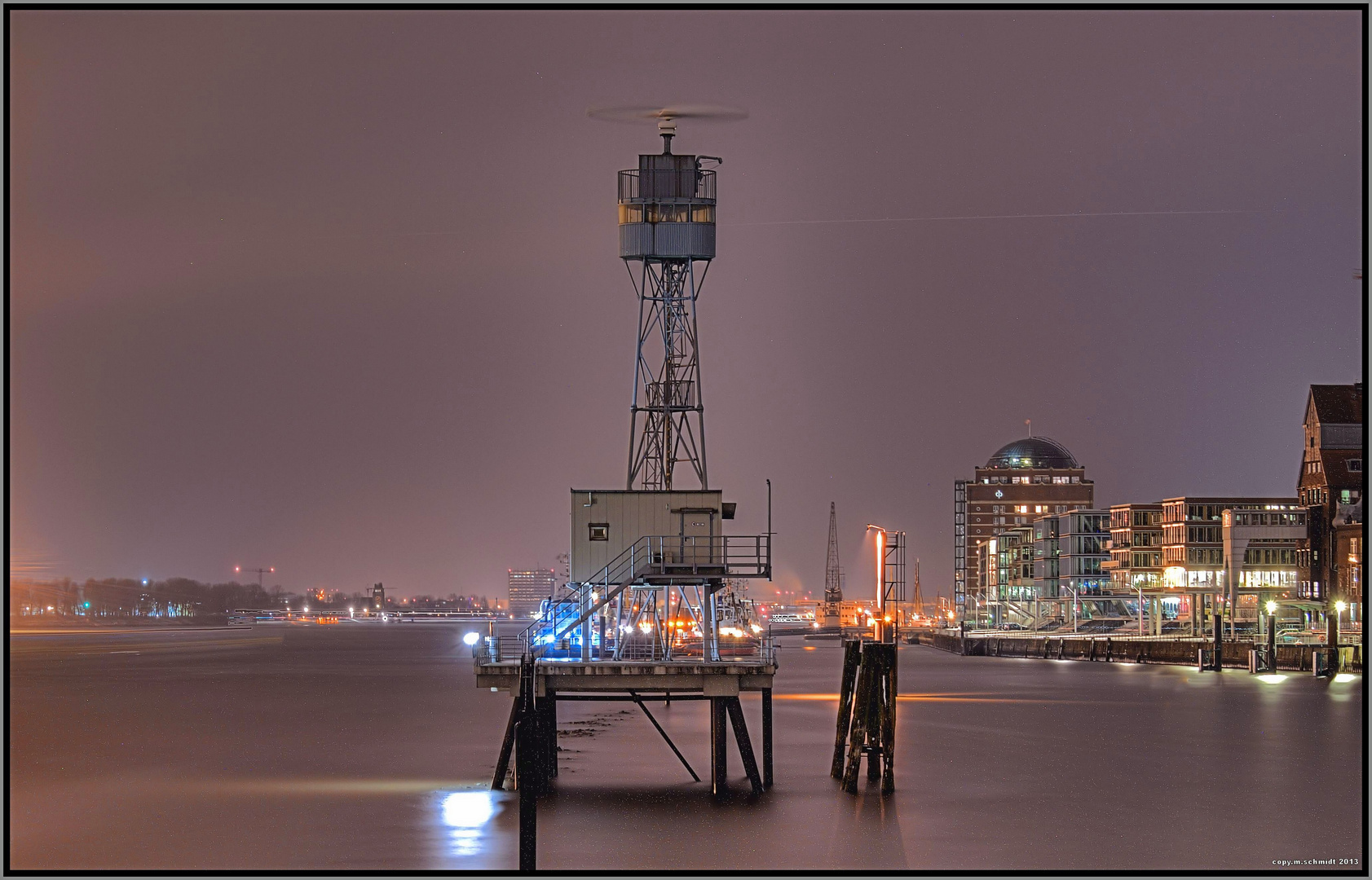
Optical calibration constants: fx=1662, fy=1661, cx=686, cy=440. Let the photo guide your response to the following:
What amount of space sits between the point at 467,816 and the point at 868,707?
12.3 meters

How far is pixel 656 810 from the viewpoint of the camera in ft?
160

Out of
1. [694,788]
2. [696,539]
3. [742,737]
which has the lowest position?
[694,788]

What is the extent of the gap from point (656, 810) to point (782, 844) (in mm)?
6106

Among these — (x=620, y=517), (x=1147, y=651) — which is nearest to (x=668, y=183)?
(x=620, y=517)

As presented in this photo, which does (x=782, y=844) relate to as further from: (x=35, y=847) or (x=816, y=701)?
(x=816, y=701)

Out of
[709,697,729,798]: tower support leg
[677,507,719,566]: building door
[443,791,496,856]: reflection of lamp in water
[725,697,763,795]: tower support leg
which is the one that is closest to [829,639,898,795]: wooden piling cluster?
[725,697,763,795]: tower support leg

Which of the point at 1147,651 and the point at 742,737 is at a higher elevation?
the point at 742,737

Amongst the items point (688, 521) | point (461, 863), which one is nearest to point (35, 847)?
point (461, 863)

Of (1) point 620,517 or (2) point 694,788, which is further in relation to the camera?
(2) point 694,788

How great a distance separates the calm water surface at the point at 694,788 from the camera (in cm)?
4466

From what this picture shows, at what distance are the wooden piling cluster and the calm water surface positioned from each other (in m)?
1.06

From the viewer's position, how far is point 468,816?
4919cm

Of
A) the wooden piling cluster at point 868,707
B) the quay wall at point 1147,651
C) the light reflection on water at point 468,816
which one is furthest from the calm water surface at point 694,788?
the quay wall at point 1147,651

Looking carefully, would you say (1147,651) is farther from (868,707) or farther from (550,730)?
(550,730)
